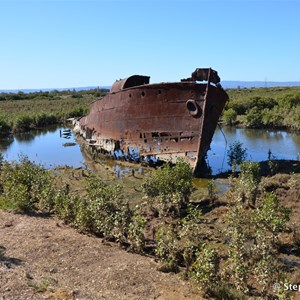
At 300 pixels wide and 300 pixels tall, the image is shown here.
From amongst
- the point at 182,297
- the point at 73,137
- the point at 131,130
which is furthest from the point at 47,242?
the point at 73,137

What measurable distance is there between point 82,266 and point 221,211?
195 inches

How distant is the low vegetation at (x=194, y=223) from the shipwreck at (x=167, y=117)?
3867 millimetres

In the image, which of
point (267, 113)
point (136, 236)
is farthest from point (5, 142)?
point (136, 236)

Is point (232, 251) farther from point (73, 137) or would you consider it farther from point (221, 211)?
point (73, 137)

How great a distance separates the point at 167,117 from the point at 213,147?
9479mm

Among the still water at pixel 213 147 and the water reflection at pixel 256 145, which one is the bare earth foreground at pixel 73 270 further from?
the still water at pixel 213 147

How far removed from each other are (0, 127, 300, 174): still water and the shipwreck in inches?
85.8

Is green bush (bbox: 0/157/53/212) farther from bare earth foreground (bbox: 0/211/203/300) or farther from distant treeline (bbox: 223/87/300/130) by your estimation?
distant treeline (bbox: 223/87/300/130)

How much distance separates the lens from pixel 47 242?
8.29 metres

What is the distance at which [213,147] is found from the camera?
84.6ft

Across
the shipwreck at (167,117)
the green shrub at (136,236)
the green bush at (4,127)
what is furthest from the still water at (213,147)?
the green shrub at (136,236)

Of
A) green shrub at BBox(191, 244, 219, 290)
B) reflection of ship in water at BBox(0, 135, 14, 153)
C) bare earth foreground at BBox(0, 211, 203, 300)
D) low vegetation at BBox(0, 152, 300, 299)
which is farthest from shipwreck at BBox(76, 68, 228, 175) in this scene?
reflection of ship in water at BBox(0, 135, 14, 153)

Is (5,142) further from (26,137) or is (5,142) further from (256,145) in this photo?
(256,145)

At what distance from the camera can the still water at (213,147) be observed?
20.9 m
